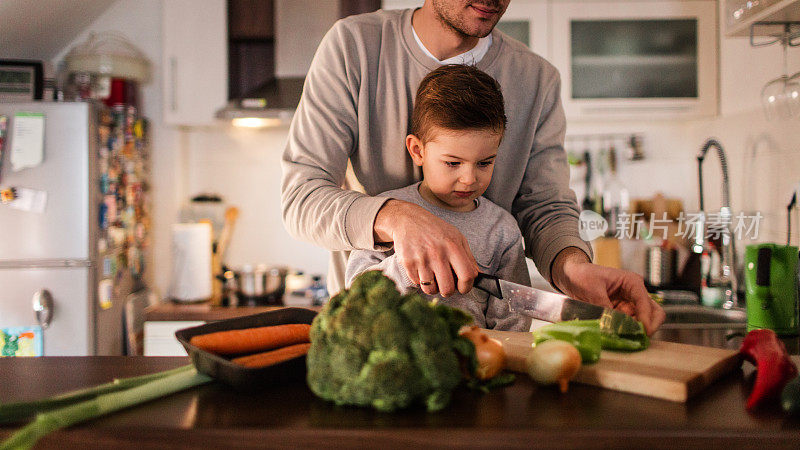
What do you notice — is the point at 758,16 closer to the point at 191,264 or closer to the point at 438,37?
the point at 438,37

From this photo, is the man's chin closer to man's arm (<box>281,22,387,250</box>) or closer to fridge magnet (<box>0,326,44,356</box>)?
man's arm (<box>281,22,387,250</box>)

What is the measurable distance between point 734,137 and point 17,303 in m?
2.81

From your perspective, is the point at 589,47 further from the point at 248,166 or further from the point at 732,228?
the point at 248,166

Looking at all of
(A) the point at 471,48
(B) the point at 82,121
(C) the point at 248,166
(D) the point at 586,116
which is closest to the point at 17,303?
(B) the point at 82,121

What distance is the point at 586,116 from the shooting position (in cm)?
265

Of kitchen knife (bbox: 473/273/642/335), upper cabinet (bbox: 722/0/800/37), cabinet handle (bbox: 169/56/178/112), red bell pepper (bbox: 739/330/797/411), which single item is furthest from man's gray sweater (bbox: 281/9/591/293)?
cabinet handle (bbox: 169/56/178/112)

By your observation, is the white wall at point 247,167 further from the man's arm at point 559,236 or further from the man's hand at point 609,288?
the man's hand at point 609,288

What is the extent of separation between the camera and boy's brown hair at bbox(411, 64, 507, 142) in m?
1.12

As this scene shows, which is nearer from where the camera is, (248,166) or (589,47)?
(589,47)

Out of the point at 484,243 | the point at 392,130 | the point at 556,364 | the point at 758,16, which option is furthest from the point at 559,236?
the point at 758,16

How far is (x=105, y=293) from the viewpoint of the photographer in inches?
98.5

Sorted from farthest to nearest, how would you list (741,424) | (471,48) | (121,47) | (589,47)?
1. (121,47)
2. (589,47)
3. (471,48)
4. (741,424)

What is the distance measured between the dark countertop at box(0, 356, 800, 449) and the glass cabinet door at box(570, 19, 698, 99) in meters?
2.14

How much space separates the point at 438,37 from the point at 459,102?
22 centimetres
